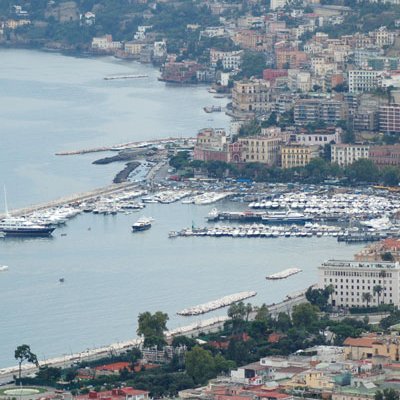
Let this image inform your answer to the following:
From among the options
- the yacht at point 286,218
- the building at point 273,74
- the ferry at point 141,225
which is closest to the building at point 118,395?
the ferry at point 141,225

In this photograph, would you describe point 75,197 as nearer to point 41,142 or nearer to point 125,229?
point 125,229

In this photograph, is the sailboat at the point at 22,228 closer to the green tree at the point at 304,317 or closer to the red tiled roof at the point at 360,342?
the green tree at the point at 304,317

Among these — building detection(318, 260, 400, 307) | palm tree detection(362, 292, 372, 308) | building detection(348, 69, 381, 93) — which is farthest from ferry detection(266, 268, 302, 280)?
building detection(348, 69, 381, 93)

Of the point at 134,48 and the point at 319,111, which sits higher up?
the point at 319,111

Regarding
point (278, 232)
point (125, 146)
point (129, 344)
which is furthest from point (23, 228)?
point (129, 344)

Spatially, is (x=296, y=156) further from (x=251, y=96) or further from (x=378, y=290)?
(x=378, y=290)

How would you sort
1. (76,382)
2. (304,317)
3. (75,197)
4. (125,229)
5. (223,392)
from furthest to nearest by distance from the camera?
1. (75,197)
2. (125,229)
3. (304,317)
4. (76,382)
5. (223,392)

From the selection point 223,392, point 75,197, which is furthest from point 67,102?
point 223,392
